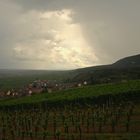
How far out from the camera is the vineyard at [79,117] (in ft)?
172

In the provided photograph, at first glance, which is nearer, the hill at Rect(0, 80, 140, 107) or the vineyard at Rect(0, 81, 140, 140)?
the vineyard at Rect(0, 81, 140, 140)

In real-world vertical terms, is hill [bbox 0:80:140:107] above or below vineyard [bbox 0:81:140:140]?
above

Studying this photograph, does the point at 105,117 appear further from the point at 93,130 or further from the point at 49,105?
the point at 49,105

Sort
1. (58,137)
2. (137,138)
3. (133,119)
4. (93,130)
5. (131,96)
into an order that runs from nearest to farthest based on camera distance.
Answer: (137,138)
(58,137)
(93,130)
(133,119)
(131,96)

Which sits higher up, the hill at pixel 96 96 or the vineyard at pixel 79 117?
the hill at pixel 96 96

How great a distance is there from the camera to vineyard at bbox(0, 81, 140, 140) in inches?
2066

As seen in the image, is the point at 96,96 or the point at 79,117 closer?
the point at 79,117

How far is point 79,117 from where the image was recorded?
67688mm

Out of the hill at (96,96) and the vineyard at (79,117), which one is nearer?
the vineyard at (79,117)

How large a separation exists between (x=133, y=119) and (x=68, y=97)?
Result: 2830cm

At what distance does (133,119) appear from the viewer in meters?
60.0

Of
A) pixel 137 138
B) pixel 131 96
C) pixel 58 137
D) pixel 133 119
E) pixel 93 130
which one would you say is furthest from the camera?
pixel 131 96

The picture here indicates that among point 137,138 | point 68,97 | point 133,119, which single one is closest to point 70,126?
point 133,119

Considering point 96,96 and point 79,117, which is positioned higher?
point 96,96
